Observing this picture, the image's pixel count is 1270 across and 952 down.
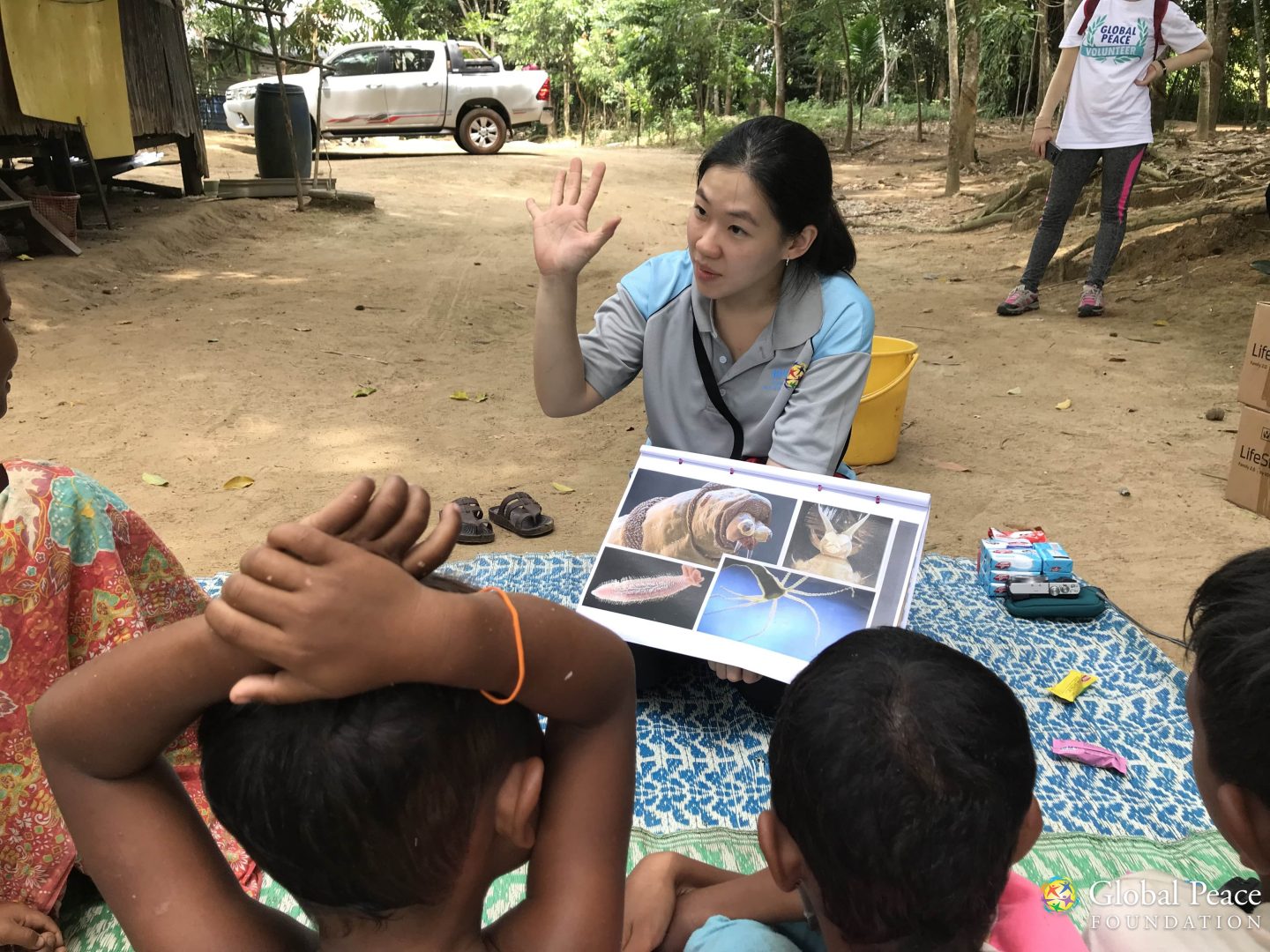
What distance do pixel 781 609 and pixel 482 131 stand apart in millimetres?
13724

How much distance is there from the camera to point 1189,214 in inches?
277

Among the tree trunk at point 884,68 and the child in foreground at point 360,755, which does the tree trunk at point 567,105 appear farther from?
the child in foreground at point 360,755

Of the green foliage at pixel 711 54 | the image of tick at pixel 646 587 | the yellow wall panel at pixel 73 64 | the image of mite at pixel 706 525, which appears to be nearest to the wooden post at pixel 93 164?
the yellow wall panel at pixel 73 64

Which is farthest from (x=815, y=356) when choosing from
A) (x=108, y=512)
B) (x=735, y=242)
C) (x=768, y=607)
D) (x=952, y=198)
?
(x=952, y=198)

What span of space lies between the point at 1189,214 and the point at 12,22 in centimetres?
816

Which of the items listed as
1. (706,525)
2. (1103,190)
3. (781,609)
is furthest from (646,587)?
(1103,190)

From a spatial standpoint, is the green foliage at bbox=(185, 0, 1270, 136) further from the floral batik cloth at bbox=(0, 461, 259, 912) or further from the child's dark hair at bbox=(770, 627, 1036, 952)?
the child's dark hair at bbox=(770, 627, 1036, 952)

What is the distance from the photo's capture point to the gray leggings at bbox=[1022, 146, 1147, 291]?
5375 millimetres

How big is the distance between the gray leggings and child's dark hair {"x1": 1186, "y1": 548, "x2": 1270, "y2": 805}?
4.81 meters

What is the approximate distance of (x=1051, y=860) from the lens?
196 cm

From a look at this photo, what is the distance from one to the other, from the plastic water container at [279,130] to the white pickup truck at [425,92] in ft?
14.4

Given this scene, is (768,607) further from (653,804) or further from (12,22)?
(12,22)

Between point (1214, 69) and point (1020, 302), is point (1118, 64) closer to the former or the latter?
point (1020, 302)

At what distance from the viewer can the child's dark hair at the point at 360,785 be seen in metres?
0.84
